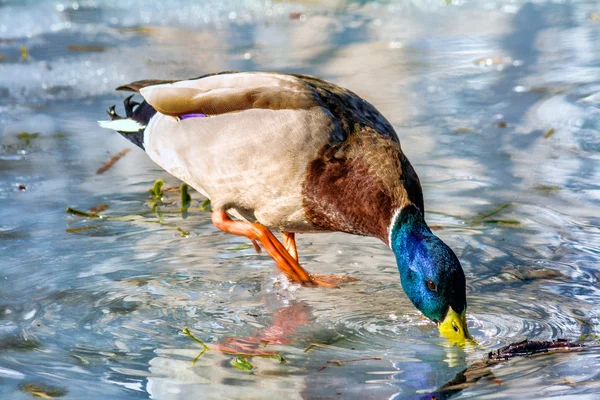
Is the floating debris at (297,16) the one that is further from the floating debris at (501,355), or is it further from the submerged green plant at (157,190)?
the floating debris at (501,355)

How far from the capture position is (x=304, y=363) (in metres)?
3.09

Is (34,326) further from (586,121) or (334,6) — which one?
(334,6)

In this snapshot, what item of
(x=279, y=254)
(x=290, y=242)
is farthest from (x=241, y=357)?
(x=290, y=242)

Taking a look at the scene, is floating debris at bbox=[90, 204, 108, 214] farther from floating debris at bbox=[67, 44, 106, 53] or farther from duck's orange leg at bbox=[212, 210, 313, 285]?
floating debris at bbox=[67, 44, 106, 53]

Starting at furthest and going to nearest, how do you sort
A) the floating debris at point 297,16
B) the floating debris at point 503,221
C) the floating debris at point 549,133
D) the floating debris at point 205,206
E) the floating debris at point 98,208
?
the floating debris at point 297,16, the floating debris at point 549,133, the floating debris at point 205,206, the floating debris at point 98,208, the floating debris at point 503,221

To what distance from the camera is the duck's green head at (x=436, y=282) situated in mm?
3266

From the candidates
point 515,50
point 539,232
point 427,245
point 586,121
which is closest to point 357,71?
point 515,50

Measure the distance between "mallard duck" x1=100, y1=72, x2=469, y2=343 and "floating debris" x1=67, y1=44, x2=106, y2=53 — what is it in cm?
410

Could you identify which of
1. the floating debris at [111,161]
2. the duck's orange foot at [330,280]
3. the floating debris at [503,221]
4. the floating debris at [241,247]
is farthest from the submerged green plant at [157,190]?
the floating debris at [503,221]

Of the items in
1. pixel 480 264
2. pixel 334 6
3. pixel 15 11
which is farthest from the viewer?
pixel 334 6

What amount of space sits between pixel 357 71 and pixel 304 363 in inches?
195

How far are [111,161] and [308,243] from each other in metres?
1.58

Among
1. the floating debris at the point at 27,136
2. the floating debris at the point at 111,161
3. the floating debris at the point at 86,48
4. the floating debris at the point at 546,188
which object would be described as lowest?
the floating debris at the point at 546,188

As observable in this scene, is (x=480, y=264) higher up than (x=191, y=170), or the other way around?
(x=191, y=170)
